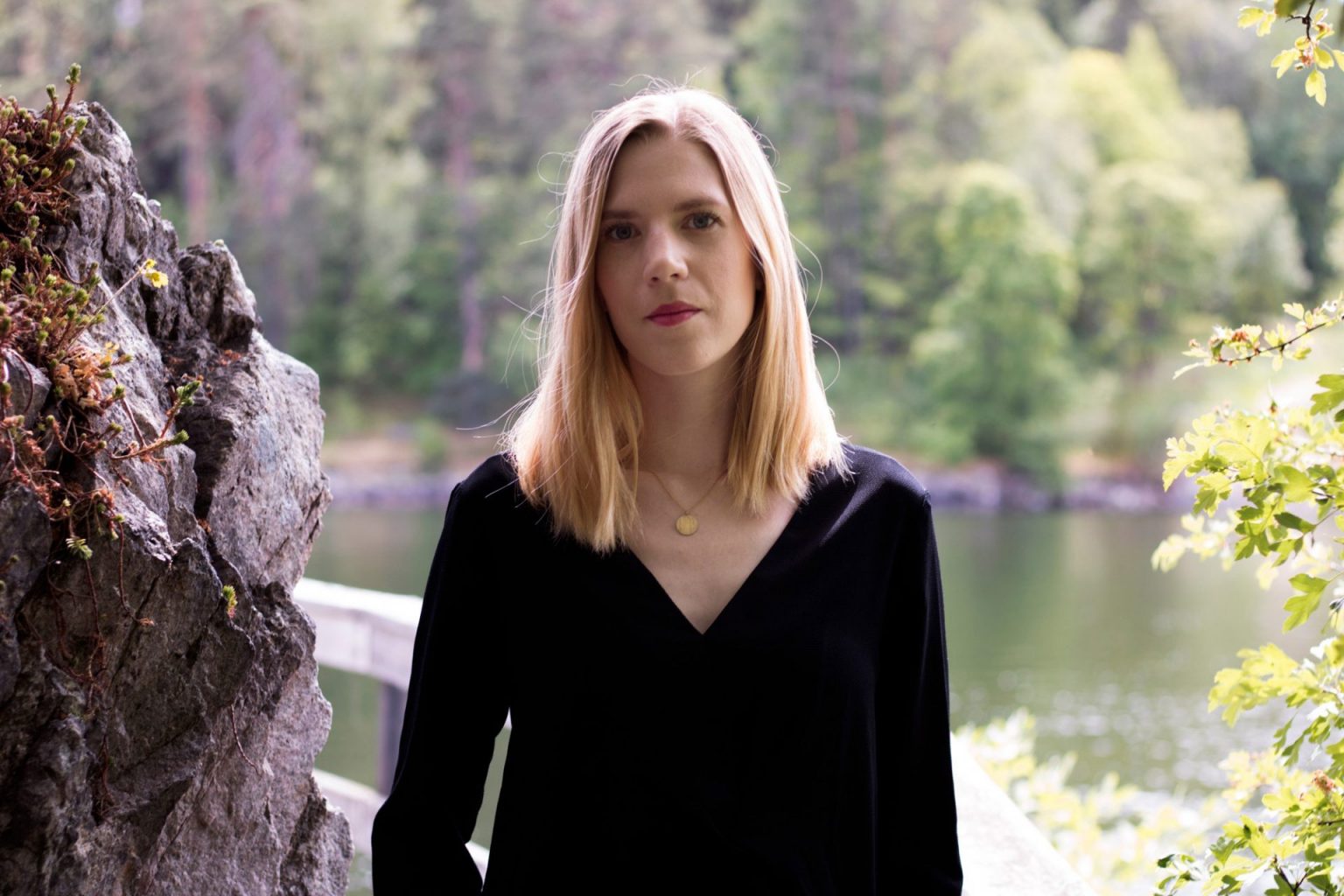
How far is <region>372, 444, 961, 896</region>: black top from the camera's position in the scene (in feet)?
4.76

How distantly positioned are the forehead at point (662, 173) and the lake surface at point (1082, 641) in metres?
3.53

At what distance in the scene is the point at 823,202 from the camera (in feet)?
104

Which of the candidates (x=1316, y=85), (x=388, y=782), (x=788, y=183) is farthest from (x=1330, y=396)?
(x=788, y=183)

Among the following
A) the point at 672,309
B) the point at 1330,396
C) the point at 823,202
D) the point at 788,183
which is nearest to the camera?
the point at 1330,396

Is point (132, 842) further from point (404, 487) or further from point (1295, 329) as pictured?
point (404, 487)

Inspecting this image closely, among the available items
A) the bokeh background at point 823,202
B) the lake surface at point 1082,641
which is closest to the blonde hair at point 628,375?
the lake surface at point 1082,641

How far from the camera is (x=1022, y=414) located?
28.1 meters

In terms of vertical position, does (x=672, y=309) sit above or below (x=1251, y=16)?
below

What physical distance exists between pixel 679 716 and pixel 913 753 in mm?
290

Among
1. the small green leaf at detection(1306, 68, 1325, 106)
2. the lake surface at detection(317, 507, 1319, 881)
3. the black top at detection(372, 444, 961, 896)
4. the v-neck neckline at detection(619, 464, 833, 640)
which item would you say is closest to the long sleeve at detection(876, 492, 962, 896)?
the black top at detection(372, 444, 961, 896)

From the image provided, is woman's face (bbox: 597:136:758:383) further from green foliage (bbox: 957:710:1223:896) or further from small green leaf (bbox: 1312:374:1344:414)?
green foliage (bbox: 957:710:1223:896)

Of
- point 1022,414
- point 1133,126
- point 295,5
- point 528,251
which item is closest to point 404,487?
point 528,251

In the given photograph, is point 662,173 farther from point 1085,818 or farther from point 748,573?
point 1085,818

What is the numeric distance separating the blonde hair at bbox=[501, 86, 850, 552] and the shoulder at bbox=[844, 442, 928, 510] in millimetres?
22
